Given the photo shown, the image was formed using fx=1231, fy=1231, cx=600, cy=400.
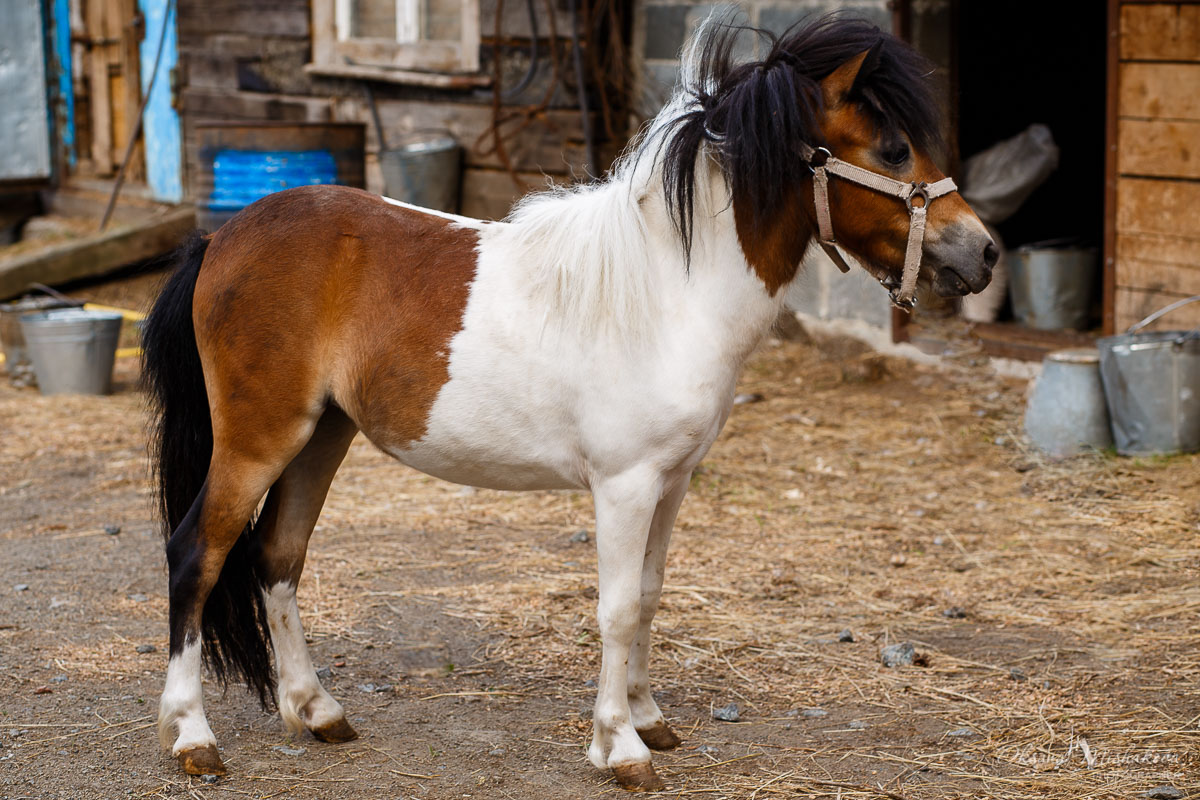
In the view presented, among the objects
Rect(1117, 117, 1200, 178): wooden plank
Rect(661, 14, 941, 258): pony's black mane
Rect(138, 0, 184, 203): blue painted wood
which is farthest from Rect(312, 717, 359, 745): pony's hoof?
Rect(138, 0, 184, 203): blue painted wood

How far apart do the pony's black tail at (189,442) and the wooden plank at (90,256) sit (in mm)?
6033

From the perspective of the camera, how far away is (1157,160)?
5.66m

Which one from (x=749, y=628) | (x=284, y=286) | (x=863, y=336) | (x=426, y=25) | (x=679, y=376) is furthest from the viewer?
(x=426, y=25)

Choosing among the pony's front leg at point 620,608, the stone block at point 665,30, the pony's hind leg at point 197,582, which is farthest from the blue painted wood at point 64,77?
the pony's front leg at point 620,608

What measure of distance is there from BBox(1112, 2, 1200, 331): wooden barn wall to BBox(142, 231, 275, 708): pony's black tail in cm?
441

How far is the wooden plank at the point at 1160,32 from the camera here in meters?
5.49

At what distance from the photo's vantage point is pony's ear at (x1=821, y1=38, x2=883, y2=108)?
2.59 m

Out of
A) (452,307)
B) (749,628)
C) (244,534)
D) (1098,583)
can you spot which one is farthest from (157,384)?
(1098,583)

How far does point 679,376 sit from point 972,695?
1390mm

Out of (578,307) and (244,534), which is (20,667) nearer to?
(244,534)

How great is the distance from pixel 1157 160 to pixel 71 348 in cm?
563

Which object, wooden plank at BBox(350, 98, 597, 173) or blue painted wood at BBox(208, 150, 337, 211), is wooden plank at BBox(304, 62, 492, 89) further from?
blue painted wood at BBox(208, 150, 337, 211)

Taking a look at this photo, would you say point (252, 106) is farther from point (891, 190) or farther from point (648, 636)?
point (891, 190)

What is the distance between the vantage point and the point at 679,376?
269 cm
